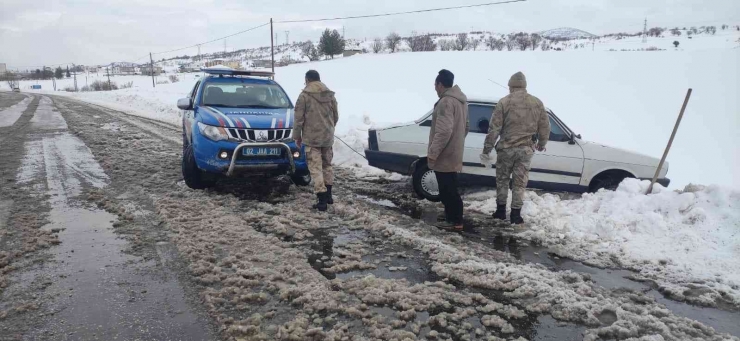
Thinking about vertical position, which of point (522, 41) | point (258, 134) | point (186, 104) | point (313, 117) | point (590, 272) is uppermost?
point (522, 41)

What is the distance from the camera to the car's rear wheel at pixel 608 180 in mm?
6500

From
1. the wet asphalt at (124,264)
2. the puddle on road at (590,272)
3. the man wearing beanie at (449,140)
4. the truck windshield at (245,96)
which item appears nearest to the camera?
the wet asphalt at (124,264)

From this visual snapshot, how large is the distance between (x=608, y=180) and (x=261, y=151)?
5.15 meters

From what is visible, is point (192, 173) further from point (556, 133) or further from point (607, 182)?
point (607, 182)

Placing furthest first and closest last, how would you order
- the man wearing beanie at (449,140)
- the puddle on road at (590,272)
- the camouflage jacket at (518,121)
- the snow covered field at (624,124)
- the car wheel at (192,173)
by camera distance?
the car wheel at (192,173)
the camouflage jacket at (518,121)
the man wearing beanie at (449,140)
the snow covered field at (624,124)
the puddle on road at (590,272)

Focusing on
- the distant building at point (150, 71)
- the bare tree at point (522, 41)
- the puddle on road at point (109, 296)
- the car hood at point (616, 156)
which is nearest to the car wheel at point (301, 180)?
the puddle on road at point (109, 296)

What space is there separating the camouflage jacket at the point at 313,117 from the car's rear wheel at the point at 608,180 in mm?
4027

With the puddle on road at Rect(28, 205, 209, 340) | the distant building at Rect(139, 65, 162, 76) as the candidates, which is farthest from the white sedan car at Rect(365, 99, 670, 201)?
the distant building at Rect(139, 65, 162, 76)

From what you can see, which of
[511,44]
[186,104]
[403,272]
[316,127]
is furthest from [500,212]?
[511,44]

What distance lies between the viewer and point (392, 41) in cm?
6975

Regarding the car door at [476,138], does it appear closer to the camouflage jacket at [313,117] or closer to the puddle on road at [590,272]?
the puddle on road at [590,272]

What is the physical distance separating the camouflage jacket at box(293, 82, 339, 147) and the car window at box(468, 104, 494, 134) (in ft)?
7.33

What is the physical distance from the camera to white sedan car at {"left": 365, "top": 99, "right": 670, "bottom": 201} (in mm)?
6402

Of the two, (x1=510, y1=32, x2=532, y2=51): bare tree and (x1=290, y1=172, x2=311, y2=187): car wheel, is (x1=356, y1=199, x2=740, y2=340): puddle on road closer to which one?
(x1=290, y1=172, x2=311, y2=187): car wheel
